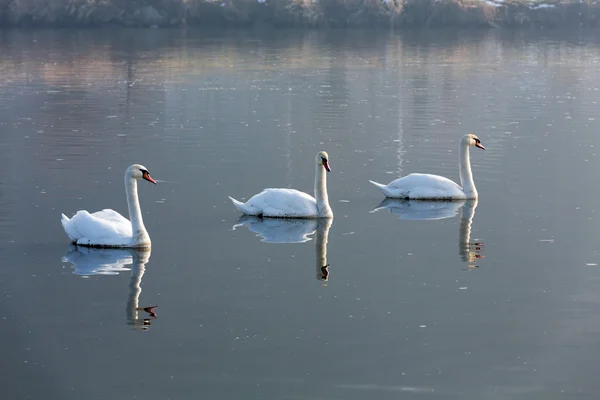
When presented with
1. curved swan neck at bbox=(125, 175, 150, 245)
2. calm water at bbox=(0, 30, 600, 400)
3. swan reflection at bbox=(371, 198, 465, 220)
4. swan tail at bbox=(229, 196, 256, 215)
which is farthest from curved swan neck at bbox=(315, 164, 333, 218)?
curved swan neck at bbox=(125, 175, 150, 245)

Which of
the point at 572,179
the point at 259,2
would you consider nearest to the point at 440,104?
the point at 572,179

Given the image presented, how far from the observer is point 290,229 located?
14.2 meters

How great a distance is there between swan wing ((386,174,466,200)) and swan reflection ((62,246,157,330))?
4.47 metres

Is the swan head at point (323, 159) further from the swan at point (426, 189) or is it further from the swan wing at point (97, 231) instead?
the swan wing at point (97, 231)

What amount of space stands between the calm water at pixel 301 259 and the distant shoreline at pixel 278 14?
45.4 meters

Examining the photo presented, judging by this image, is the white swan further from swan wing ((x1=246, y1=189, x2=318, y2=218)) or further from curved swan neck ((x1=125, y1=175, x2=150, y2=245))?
swan wing ((x1=246, y1=189, x2=318, y2=218))

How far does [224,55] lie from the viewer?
46.3 metres

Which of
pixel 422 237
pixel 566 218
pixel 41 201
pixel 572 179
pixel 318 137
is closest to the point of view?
pixel 422 237

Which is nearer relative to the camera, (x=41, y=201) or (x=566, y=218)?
(x=566, y=218)

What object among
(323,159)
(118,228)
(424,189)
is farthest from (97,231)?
(424,189)

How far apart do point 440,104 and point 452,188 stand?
41.8 ft

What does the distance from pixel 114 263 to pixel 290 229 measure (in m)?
2.65

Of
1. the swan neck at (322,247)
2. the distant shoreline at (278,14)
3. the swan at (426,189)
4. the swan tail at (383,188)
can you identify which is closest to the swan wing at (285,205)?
the swan neck at (322,247)

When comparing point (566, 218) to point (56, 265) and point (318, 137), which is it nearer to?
point (56, 265)
